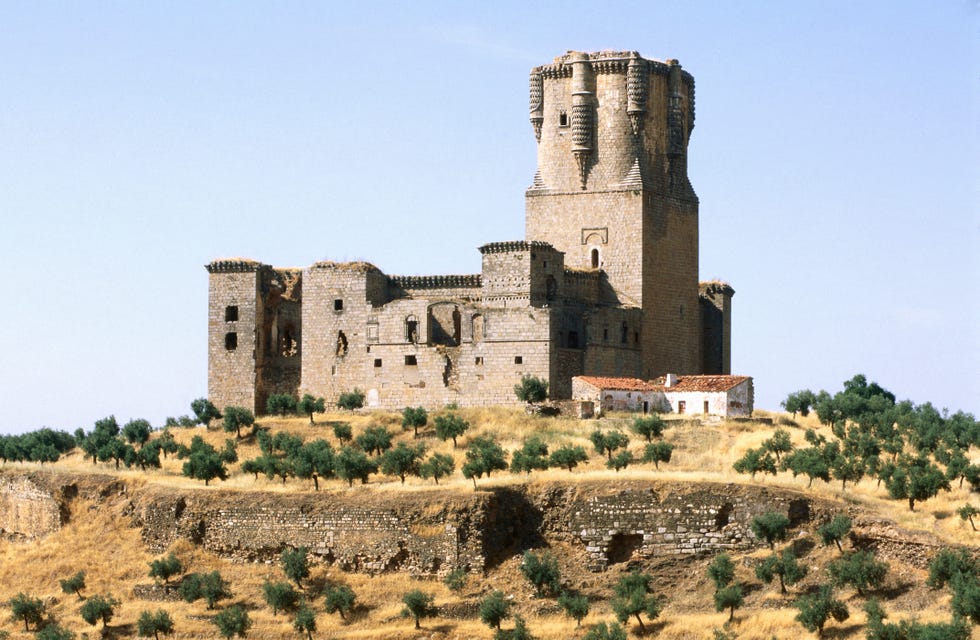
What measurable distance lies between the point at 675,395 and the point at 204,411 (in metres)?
15.8

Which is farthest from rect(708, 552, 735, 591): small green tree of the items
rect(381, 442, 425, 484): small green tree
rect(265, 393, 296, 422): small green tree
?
rect(265, 393, 296, 422): small green tree

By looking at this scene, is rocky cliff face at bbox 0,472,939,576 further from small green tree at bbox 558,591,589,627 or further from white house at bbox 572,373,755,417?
white house at bbox 572,373,755,417

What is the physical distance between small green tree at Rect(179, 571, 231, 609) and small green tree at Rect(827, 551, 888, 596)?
1489cm

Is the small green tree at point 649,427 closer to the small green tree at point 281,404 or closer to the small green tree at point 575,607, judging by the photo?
the small green tree at point 575,607

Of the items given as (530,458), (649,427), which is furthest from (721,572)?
(649,427)

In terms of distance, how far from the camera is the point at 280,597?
1976 inches

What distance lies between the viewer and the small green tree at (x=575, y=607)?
4834 cm

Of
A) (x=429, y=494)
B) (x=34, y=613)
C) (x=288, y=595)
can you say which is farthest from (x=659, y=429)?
(x=34, y=613)

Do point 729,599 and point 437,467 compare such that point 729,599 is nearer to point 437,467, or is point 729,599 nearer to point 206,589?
point 437,467

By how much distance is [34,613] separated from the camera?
52.2 m

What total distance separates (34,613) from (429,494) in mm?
10289

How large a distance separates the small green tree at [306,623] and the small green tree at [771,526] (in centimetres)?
1064

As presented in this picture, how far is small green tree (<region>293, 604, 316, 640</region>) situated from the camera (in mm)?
48875

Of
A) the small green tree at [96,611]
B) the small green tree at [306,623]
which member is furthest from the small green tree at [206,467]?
the small green tree at [306,623]
